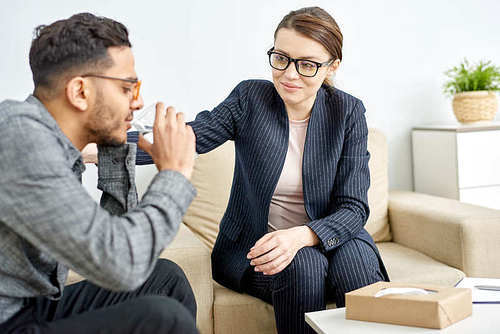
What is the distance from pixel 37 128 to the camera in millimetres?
972

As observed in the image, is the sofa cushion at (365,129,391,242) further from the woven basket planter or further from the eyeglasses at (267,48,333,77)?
the eyeglasses at (267,48,333,77)

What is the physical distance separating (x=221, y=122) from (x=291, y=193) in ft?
1.04

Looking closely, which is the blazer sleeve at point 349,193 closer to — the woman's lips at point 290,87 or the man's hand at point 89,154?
the woman's lips at point 290,87

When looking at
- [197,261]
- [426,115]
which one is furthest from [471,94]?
[197,261]

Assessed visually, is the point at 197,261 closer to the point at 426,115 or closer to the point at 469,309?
the point at 469,309

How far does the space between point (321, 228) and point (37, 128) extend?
90 centimetres

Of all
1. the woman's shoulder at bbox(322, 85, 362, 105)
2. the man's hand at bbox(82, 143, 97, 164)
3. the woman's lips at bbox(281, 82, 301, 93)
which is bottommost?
the man's hand at bbox(82, 143, 97, 164)

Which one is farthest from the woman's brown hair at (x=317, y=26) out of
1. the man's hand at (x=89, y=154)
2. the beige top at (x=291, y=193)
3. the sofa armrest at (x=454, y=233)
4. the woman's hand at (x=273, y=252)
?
the sofa armrest at (x=454, y=233)

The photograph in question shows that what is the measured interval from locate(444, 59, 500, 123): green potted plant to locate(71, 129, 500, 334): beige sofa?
46 centimetres

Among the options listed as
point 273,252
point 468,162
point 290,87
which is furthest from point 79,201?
point 468,162

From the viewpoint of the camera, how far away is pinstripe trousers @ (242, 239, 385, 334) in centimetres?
151

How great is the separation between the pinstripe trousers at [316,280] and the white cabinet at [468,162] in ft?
3.44

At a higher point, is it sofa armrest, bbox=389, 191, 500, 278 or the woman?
the woman

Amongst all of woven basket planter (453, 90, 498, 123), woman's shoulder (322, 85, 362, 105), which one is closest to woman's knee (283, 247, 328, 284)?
woman's shoulder (322, 85, 362, 105)
